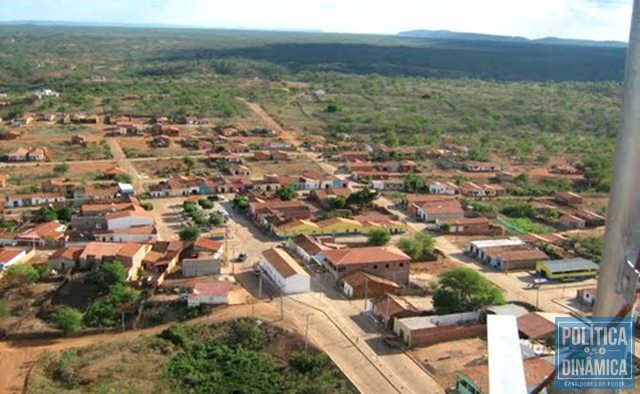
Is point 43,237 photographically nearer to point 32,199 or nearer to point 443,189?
point 32,199

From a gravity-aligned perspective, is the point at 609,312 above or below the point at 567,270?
above

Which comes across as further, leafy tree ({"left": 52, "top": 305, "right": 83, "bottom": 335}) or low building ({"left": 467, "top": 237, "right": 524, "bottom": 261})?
low building ({"left": 467, "top": 237, "right": 524, "bottom": 261})

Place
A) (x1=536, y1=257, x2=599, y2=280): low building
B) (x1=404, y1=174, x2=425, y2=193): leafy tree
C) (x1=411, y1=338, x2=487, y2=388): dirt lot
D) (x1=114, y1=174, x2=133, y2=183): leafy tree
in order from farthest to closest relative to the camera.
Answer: (x1=404, y1=174, x2=425, y2=193): leafy tree → (x1=114, y1=174, x2=133, y2=183): leafy tree → (x1=536, y1=257, x2=599, y2=280): low building → (x1=411, y1=338, x2=487, y2=388): dirt lot

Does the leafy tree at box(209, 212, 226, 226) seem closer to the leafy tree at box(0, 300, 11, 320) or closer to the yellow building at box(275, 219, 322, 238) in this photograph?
the yellow building at box(275, 219, 322, 238)

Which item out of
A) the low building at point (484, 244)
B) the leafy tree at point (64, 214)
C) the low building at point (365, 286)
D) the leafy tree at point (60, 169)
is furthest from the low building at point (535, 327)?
the leafy tree at point (60, 169)

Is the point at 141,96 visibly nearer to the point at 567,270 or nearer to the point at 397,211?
the point at 397,211

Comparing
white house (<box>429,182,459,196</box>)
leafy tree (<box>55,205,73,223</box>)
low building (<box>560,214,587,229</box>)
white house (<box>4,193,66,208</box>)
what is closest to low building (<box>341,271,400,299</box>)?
low building (<box>560,214,587,229</box>)

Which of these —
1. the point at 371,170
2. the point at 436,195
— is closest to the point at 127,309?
the point at 436,195

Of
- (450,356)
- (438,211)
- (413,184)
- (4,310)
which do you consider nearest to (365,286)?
(450,356)
